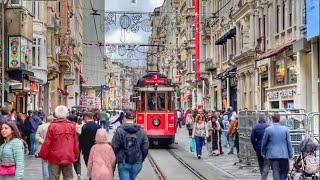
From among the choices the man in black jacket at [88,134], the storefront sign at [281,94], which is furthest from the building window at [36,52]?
the man in black jacket at [88,134]

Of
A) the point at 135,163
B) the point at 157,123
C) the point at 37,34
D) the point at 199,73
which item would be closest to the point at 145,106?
the point at 157,123

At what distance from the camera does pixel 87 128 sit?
54.4ft

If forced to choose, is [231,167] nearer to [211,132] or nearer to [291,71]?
[211,132]

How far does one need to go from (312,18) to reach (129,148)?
1756 centimetres

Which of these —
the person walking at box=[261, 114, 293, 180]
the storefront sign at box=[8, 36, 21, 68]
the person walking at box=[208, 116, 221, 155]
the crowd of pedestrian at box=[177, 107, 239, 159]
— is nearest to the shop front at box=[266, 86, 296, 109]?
the crowd of pedestrian at box=[177, 107, 239, 159]

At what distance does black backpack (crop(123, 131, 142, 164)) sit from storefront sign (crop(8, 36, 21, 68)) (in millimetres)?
26578

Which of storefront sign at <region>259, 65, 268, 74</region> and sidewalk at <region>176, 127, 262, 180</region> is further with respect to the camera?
storefront sign at <region>259, 65, 268, 74</region>

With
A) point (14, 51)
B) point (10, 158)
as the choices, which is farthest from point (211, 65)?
point (10, 158)

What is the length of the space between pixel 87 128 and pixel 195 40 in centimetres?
5840

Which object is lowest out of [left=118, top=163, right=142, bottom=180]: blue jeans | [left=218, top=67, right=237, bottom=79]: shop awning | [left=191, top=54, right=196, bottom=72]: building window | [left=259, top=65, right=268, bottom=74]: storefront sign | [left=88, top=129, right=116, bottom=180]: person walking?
[left=118, top=163, right=142, bottom=180]: blue jeans

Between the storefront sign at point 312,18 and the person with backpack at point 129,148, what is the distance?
52.3 ft

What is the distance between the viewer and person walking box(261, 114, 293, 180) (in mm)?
15914

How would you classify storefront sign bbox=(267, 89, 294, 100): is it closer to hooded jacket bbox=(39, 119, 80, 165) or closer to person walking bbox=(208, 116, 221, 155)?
person walking bbox=(208, 116, 221, 155)

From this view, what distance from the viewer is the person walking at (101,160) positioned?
11930mm
